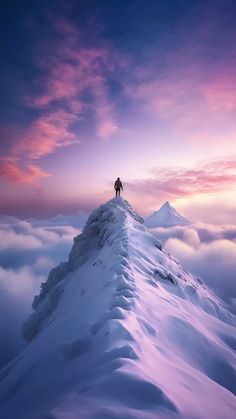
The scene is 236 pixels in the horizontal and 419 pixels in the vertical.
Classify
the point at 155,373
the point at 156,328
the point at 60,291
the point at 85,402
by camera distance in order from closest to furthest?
the point at 85,402, the point at 155,373, the point at 156,328, the point at 60,291

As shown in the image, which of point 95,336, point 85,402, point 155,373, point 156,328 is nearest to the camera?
point 85,402

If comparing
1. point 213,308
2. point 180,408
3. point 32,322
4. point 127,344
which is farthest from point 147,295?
point 32,322

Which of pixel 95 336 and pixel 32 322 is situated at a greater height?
pixel 95 336

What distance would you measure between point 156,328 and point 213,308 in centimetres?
1583

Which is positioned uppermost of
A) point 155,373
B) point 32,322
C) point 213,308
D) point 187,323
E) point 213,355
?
point 155,373

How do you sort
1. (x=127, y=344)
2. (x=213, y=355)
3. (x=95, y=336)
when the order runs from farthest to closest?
(x=213, y=355) < (x=95, y=336) < (x=127, y=344)

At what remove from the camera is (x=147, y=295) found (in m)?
12.6

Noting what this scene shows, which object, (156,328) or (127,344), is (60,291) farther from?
(127,344)

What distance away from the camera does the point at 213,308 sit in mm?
23469

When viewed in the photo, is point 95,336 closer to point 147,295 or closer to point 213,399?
point 213,399

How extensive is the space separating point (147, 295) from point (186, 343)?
281 cm

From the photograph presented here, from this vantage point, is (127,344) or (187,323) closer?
(127,344)

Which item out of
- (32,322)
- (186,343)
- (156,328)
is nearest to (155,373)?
(156,328)

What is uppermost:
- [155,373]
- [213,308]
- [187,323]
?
[155,373]
